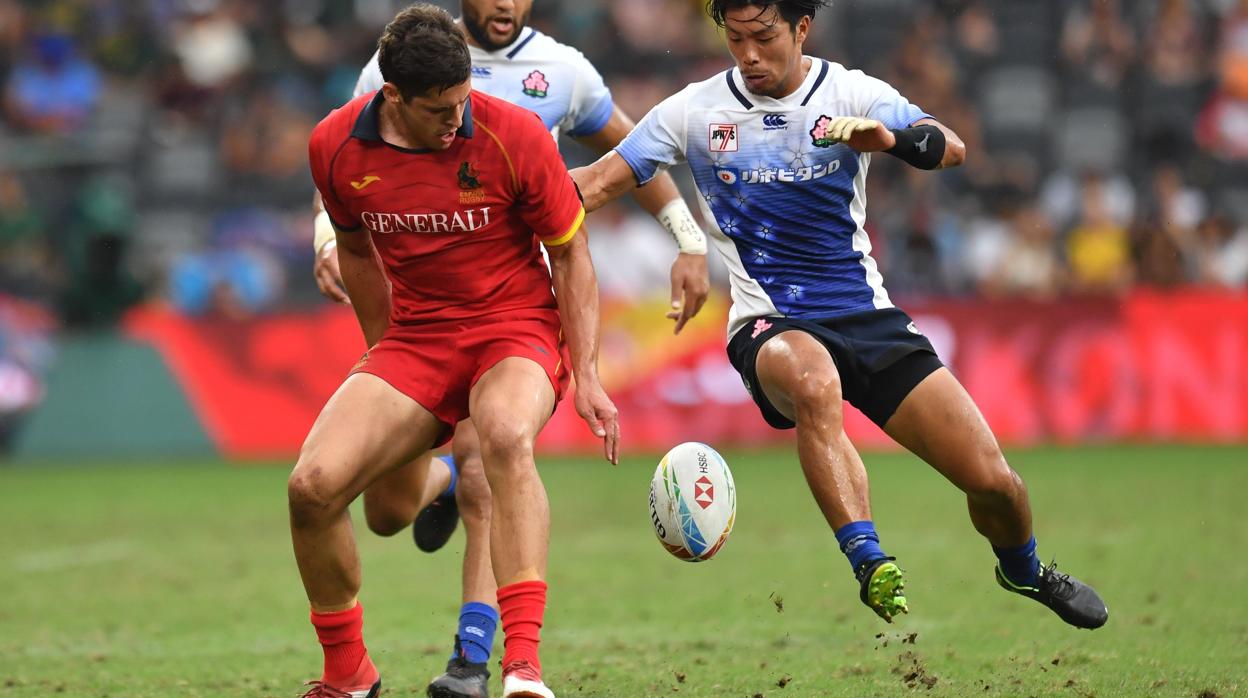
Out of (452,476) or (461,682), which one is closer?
(461,682)

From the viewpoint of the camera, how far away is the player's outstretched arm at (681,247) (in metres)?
7.50

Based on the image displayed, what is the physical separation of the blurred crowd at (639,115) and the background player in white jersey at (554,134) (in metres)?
9.01

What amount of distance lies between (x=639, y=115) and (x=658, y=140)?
11775mm

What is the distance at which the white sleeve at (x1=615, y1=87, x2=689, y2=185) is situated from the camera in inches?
285

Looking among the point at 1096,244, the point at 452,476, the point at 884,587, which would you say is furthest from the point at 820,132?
the point at 1096,244

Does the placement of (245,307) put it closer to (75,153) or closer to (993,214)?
(75,153)

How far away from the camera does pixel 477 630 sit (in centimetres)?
676

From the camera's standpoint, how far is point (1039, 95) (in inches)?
806

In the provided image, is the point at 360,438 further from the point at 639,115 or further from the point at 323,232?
the point at 639,115

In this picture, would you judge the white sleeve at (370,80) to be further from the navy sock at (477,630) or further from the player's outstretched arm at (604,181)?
the navy sock at (477,630)

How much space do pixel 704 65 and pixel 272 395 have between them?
6682 mm

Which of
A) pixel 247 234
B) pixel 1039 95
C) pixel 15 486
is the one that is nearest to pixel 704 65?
pixel 1039 95

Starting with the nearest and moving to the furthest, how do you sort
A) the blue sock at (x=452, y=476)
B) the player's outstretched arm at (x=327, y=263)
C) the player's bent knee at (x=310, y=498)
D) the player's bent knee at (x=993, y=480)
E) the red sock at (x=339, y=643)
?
the player's bent knee at (x=310, y=498) → the red sock at (x=339, y=643) → the player's bent knee at (x=993, y=480) → the player's outstretched arm at (x=327, y=263) → the blue sock at (x=452, y=476)

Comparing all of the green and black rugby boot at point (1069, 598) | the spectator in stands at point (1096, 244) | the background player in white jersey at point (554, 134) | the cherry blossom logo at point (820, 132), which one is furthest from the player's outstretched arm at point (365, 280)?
the spectator in stands at point (1096, 244)
